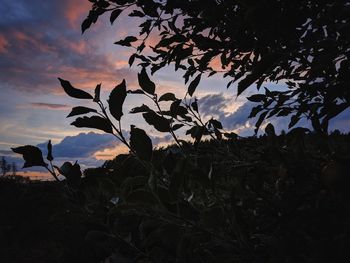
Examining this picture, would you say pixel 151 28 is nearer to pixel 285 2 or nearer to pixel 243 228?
pixel 285 2

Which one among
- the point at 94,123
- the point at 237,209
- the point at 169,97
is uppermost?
the point at 169,97

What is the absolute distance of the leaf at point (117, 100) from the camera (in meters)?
1.18

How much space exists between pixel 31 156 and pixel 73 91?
36 centimetres

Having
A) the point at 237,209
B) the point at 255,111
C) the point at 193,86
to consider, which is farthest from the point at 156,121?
the point at 255,111

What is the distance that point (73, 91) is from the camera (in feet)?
4.08

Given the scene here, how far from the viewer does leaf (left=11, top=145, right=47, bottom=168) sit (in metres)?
1.43

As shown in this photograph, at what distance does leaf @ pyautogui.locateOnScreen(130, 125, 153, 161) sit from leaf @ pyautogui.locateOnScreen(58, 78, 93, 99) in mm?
193

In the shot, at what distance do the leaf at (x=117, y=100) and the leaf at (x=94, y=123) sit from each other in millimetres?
37

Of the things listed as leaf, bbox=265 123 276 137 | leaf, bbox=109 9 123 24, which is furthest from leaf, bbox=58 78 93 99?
leaf, bbox=109 9 123 24

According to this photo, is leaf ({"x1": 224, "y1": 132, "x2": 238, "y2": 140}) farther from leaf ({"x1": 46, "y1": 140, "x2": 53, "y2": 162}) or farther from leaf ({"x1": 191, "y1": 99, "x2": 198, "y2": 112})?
leaf ({"x1": 46, "y1": 140, "x2": 53, "y2": 162})

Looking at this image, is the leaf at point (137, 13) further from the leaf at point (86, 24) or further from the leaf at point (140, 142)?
the leaf at point (140, 142)

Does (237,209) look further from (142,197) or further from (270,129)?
(270,129)

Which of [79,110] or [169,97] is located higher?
[169,97]

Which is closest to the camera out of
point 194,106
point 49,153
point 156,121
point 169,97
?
point 156,121
